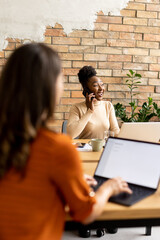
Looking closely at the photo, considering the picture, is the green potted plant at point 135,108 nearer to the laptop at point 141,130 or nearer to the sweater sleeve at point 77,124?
the sweater sleeve at point 77,124

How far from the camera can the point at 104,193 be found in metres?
0.95

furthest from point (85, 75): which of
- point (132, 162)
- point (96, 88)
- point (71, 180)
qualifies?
point (71, 180)

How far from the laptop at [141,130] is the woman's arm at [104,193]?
0.80 m

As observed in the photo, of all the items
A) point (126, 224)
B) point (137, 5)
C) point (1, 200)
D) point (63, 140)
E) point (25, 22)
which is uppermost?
point (137, 5)

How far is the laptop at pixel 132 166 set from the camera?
1.11 m

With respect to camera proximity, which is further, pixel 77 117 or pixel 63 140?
pixel 77 117

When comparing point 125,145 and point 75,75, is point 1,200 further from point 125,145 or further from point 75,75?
point 75,75

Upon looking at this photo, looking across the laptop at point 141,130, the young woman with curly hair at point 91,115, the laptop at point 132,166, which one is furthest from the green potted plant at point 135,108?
the laptop at point 132,166

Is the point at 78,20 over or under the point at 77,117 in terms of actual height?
over

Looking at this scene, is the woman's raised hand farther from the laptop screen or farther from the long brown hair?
the long brown hair

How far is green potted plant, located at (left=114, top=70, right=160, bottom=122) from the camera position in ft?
10.1

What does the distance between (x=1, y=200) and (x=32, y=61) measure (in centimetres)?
40

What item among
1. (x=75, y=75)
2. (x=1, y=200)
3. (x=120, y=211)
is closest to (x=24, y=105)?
(x=1, y=200)

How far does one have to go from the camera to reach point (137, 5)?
3.25 meters
